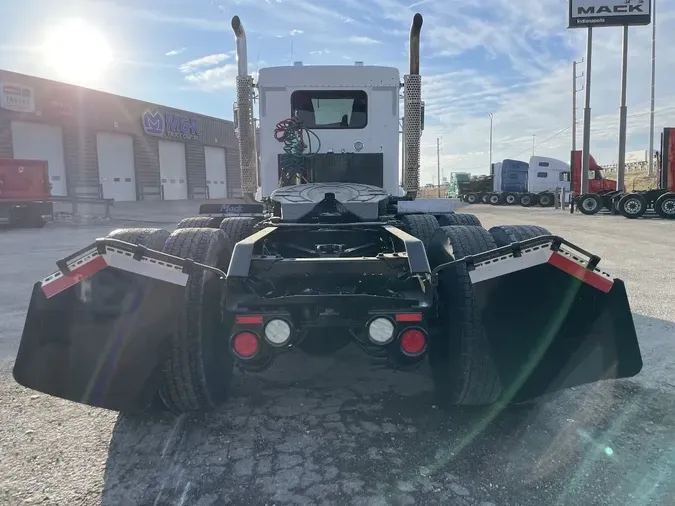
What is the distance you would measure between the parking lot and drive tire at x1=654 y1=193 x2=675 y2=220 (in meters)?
19.5

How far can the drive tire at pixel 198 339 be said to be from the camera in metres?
2.96

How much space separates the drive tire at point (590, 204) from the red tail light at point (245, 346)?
2522 cm

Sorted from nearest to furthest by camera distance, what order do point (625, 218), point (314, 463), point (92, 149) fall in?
1. point (314, 463)
2. point (625, 218)
3. point (92, 149)

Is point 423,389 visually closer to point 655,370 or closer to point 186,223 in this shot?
point 655,370

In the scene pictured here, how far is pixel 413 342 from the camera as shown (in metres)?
2.85

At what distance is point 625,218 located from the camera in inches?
842

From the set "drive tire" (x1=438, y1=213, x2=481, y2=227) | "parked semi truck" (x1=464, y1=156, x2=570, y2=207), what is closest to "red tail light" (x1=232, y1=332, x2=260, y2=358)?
"drive tire" (x1=438, y1=213, x2=481, y2=227)

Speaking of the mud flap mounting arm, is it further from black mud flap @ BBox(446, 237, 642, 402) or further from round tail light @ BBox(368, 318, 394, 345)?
round tail light @ BBox(368, 318, 394, 345)

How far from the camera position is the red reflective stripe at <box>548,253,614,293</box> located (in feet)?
9.43

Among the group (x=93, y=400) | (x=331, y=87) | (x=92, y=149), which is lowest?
(x=93, y=400)

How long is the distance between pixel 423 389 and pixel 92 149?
31854 millimetres

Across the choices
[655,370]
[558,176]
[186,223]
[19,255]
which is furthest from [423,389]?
[558,176]

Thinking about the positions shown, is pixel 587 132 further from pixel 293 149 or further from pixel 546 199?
pixel 293 149

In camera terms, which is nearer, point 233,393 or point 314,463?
point 314,463
